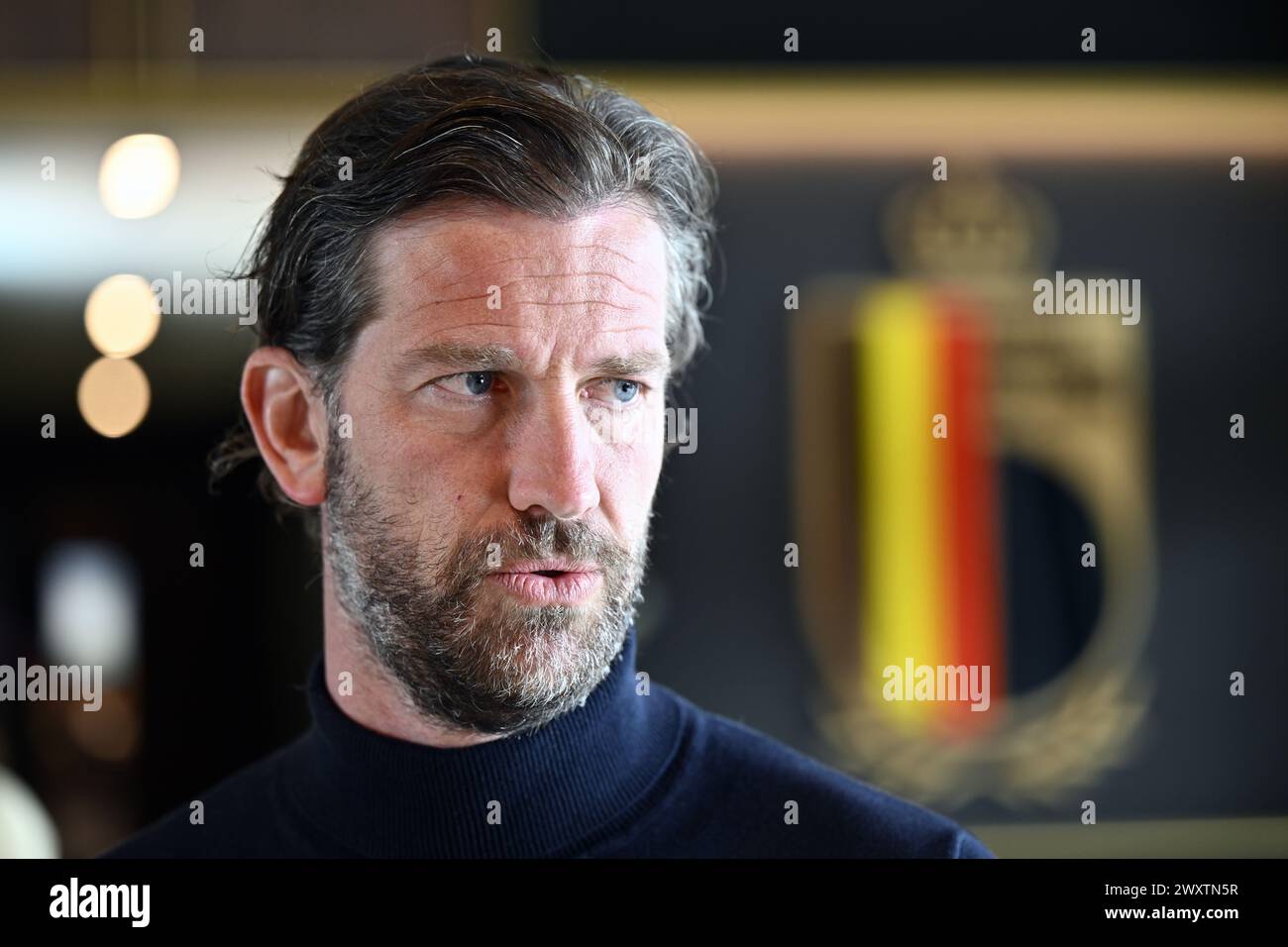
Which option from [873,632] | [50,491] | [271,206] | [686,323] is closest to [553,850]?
[686,323]

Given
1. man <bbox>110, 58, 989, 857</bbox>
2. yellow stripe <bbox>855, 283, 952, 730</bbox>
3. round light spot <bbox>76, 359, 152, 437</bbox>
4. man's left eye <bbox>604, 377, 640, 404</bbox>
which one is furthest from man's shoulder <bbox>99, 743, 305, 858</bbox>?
yellow stripe <bbox>855, 283, 952, 730</bbox>

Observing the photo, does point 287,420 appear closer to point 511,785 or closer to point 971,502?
point 511,785

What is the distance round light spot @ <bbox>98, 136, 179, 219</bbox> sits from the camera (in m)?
1.36

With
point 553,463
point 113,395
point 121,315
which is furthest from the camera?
point 113,395

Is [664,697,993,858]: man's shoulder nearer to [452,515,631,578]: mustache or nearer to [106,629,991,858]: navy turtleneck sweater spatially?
[106,629,991,858]: navy turtleneck sweater

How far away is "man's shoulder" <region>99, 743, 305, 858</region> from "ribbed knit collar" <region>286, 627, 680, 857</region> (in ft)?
0.25

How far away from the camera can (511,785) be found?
0.91 meters

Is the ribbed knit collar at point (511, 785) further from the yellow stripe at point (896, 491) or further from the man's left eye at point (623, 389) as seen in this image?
the yellow stripe at point (896, 491)

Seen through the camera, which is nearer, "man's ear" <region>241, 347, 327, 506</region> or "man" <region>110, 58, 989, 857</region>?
"man" <region>110, 58, 989, 857</region>

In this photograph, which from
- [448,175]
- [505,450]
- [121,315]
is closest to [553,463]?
[505,450]

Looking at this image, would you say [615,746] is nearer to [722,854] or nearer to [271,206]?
[722,854]

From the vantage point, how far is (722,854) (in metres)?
0.91

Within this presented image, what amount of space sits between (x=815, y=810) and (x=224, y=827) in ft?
1.43

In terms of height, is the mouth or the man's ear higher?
the man's ear
